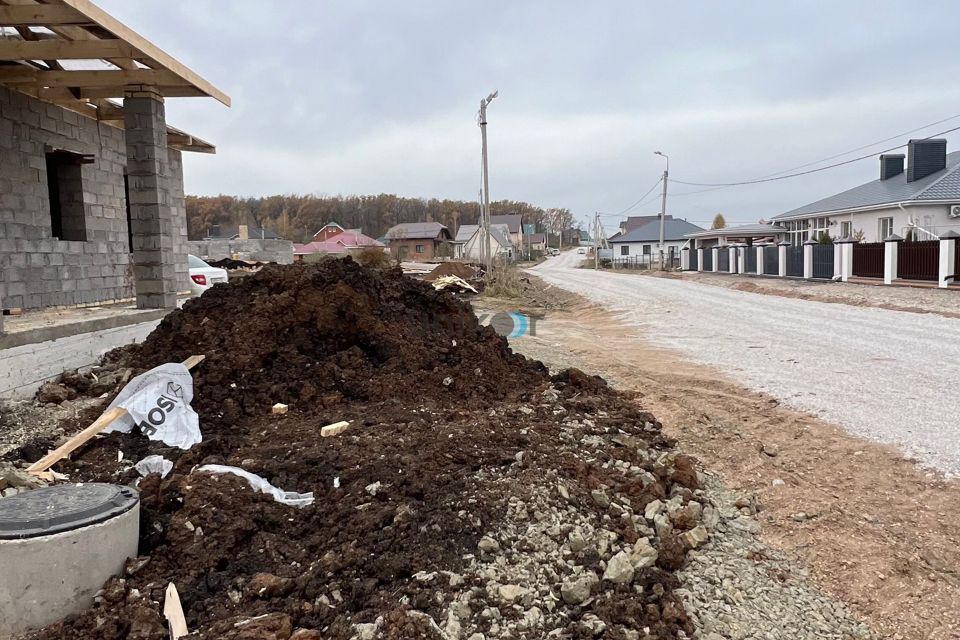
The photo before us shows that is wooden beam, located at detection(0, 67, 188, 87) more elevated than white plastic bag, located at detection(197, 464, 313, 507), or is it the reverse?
wooden beam, located at detection(0, 67, 188, 87)

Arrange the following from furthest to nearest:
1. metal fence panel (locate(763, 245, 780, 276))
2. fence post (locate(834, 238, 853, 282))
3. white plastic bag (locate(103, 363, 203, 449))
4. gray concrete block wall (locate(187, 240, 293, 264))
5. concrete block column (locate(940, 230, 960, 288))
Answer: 1. metal fence panel (locate(763, 245, 780, 276))
2. gray concrete block wall (locate(187, 240, 293, 264))
3. fence post (locate(834, 238, 853, 282))
4. concrete block column (locate(940, 230, 960, 288))
5. white plastic bag (locate(103, 363, 203, 449))

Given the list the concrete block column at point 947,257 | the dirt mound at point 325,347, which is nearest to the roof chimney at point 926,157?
the concrete block column at point 947,257

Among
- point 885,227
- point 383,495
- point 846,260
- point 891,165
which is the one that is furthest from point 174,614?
point 891,165

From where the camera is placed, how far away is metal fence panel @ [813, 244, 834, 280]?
1078 inches

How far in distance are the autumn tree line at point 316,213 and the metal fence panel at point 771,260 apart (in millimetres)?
55589

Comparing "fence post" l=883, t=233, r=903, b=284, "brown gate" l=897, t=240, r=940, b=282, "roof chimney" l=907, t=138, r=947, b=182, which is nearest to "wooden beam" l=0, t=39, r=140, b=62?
"brown gate" l=897, t=240, r=940, b=282

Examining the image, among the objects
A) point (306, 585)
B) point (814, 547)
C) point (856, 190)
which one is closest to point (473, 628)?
point (306, 585)

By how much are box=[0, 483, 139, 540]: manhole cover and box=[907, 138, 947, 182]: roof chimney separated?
128 feet

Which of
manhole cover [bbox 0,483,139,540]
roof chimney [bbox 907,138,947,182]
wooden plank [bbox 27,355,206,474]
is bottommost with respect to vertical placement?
wooden plank [bbox 27,355,206,474]

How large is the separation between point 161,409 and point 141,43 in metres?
4.51

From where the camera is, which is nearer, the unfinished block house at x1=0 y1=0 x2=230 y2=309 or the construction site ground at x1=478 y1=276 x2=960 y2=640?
the construction site ground at x1=478 y1=276 x2=960 y2=640

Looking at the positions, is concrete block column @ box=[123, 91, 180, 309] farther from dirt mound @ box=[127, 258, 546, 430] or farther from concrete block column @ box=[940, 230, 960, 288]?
concrete block column @ box=[940, 230, 960, 288]

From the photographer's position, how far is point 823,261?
91.6 ft

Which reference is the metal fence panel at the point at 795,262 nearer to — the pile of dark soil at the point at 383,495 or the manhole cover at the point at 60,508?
the pile of dark soil at the point at 383,495
